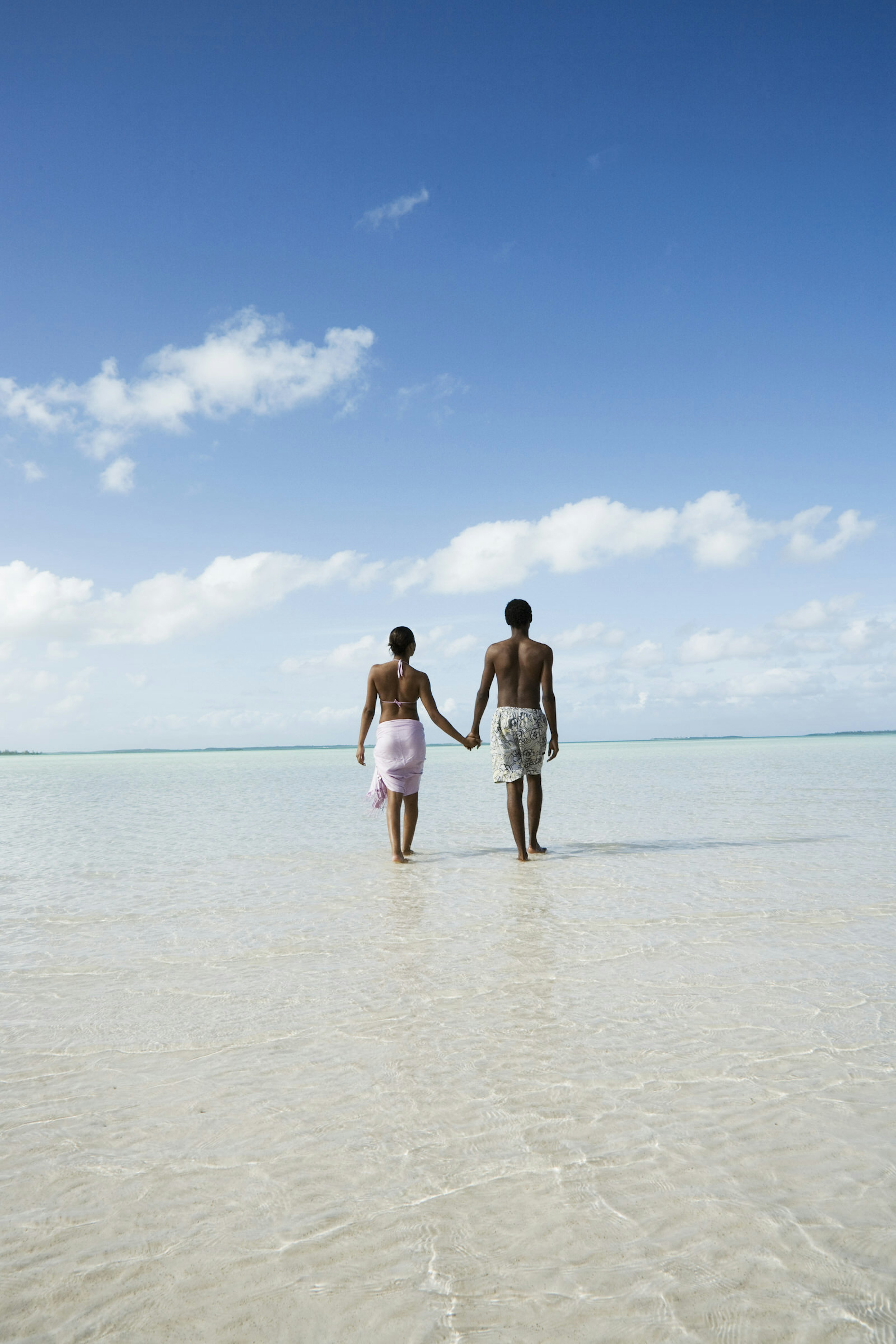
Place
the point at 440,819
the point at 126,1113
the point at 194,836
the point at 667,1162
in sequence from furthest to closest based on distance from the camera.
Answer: the point at 440,819
the point at 194,836
the point at 126,1113
the point at 667,1162

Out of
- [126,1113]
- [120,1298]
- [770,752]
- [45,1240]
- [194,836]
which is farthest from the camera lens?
[770,752]

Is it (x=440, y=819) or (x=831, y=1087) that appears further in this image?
(x=440, y=819)

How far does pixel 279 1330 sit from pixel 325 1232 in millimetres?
302

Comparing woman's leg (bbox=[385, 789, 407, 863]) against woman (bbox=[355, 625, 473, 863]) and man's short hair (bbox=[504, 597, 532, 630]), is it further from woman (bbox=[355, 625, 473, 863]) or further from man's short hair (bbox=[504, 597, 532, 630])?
man's short hair (bbox=[504, 597, 532, 630])

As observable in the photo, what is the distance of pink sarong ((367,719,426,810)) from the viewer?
790cm

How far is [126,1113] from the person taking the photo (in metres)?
2.65

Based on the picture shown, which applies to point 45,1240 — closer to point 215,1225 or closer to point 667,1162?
point 215,1225

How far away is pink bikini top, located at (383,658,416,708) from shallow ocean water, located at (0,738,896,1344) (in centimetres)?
204

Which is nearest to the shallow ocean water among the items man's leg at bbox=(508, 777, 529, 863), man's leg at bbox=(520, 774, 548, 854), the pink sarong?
man's leg at bbox=(508, 777, 529, 863)

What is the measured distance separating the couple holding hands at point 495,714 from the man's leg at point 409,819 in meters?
0.02

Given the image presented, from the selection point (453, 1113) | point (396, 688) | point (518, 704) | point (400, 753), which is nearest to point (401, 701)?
point (396, 688)

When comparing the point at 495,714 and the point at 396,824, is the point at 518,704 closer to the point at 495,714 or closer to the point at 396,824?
the point at 495,714

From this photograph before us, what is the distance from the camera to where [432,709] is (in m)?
8.00

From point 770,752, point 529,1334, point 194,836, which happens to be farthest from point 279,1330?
→ point 770,752
